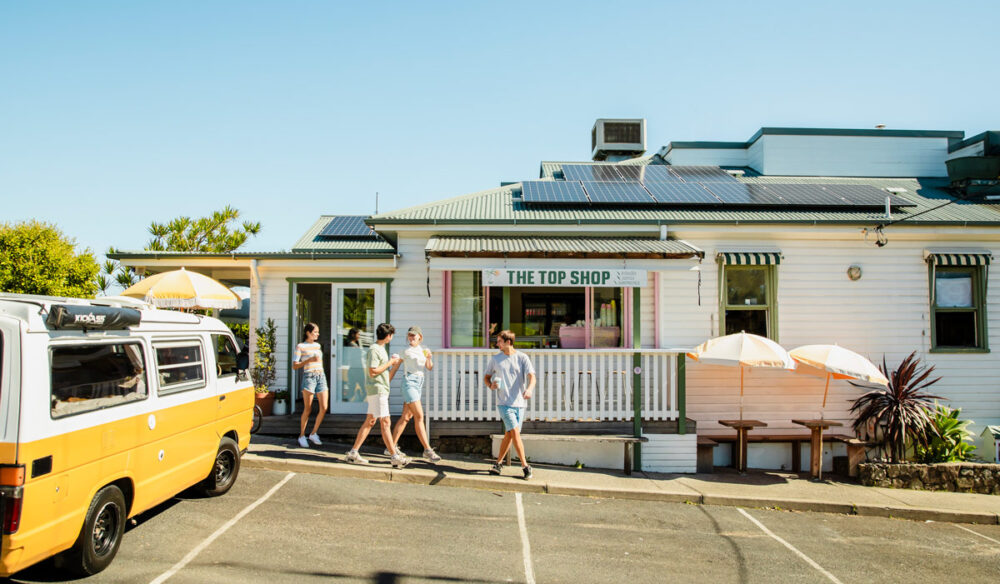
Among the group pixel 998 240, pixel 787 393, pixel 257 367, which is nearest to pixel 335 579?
pixel 257 367

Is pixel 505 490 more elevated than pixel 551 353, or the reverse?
pixel 551 353

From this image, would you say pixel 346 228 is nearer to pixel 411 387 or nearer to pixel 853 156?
pixel 411 387

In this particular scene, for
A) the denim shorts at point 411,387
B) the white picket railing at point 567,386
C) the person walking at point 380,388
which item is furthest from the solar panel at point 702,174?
the person walking at point 380,388

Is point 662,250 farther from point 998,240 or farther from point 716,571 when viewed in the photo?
point 998,240

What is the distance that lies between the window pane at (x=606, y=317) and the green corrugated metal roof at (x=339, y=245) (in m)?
3.37

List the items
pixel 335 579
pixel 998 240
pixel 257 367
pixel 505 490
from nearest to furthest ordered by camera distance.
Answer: pixel 335 579
pixel 505 490
pixel 257 367
pixel 998 240

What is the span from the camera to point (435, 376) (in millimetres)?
9109

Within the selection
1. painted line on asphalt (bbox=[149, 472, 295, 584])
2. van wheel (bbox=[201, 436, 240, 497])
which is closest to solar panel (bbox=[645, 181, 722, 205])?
painted line on asphalt (bbox=[149, 472, 295, 584])

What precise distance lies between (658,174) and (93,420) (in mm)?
11020

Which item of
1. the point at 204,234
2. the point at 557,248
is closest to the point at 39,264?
the point at 204,234

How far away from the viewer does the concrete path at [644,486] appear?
25.8ft

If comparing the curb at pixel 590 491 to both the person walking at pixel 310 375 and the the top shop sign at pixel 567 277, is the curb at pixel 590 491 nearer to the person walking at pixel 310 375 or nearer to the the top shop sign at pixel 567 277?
the person walking at pixel 310 375

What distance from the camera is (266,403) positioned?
1001 centimetres

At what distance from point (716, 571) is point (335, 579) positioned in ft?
10.4
